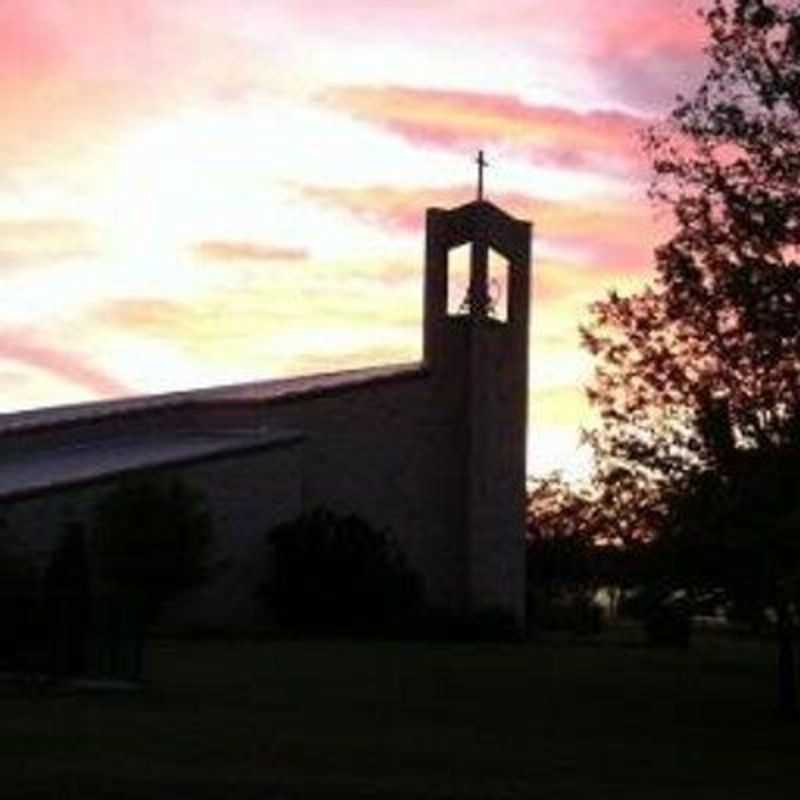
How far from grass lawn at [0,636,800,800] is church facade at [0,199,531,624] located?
1061 inches

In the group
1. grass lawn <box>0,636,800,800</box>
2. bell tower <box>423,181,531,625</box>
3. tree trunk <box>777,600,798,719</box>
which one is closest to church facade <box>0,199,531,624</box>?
bell tower <box>423,181,531,625</box>

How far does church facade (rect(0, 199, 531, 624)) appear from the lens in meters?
73.8

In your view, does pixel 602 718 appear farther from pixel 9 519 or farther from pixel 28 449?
pixel 28 449

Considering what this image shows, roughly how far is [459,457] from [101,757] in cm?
5467

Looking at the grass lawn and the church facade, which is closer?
the grass lawn

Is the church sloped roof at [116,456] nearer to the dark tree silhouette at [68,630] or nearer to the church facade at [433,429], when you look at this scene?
the church facade at [433,429]

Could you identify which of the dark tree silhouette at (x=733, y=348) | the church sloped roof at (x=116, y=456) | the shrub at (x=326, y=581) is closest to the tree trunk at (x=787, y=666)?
the dark tree silhouette at (x=733, y=348)

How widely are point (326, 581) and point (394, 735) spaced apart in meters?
42.1

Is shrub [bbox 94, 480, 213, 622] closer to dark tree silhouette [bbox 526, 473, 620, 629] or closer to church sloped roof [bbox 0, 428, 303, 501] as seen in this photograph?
church sloped roof [bbox 0, 428, 303, 501]

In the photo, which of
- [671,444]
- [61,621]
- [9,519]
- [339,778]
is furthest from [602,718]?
[9,519]

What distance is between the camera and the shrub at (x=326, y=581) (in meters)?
68.2

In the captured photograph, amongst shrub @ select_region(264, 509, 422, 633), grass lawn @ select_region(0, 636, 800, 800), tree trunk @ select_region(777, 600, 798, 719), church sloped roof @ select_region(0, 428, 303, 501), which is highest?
church sloped roof @ select_region(0, 428, 303, 501)

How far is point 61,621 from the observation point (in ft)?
110

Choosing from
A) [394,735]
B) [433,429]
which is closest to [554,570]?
[433,429]
